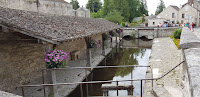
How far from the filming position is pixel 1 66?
233 inches

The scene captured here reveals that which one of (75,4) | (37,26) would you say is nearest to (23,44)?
(37,26)

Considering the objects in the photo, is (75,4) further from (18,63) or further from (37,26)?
(37,26)

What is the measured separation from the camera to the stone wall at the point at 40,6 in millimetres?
12804

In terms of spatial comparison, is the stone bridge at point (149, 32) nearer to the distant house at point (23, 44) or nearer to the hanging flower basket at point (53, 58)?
the distant house at point (23, 44)

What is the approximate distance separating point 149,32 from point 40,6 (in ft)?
61.2

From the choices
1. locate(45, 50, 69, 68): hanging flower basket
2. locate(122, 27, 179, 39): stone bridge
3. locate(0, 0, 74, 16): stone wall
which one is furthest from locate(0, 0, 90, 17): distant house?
locate(122, 27, 179, 39): stone bridge

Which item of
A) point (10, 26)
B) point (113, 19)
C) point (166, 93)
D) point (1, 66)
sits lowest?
point (166, 93)

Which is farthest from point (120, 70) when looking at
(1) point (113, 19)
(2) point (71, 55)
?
(1) point (113, 19)

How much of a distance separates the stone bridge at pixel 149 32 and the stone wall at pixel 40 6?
11.8 meters

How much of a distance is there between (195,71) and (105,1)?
45.7 m

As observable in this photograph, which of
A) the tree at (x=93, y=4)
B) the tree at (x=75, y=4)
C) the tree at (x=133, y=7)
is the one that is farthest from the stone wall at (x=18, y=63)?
the tree at (x=75, y=4)

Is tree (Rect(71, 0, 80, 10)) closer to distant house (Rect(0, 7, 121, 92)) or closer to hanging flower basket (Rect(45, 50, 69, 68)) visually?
distant house (Rect(0, 7, 121, 92))

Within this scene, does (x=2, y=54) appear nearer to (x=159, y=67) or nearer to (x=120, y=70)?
(x=120, y=70)

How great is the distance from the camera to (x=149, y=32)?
27750 millimetres
